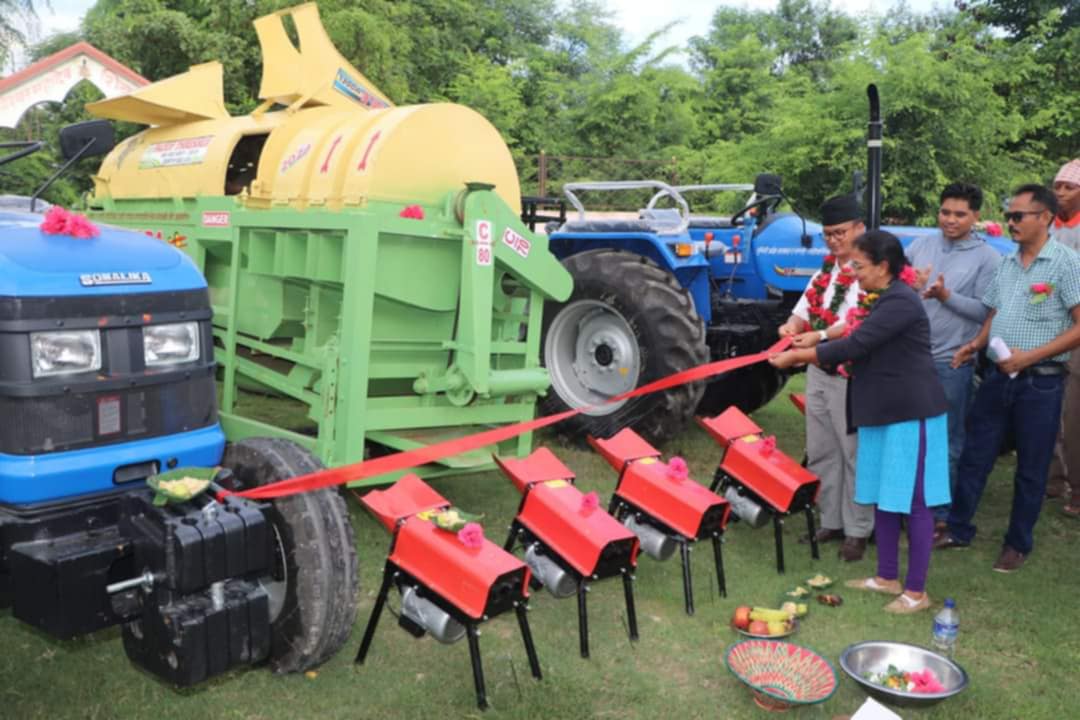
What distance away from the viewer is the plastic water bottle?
3.41 meters

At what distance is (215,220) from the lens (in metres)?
4.73

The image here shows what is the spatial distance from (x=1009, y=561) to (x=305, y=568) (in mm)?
3342

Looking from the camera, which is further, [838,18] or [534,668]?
[838,18]

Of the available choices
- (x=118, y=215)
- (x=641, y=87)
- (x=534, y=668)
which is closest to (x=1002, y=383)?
(x=534, y=668)

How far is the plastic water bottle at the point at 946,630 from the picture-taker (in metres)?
3.41

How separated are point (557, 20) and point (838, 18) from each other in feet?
29.4

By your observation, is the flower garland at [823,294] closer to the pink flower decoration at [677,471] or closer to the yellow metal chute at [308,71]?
the pink flower decoration at [677,471]

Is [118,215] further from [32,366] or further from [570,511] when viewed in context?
[570,511]

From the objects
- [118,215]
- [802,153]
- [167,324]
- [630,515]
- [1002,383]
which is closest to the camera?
[167,324]

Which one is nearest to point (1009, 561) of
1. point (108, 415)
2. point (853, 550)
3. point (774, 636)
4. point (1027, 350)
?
point (853, 550)

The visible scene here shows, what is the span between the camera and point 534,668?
3.12 meters

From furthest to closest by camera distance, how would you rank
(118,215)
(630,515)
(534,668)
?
(118,215), (630,515), (534,668)

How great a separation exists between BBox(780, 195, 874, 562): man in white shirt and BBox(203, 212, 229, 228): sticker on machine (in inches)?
114

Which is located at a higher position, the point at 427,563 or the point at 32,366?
the point at 32,366
